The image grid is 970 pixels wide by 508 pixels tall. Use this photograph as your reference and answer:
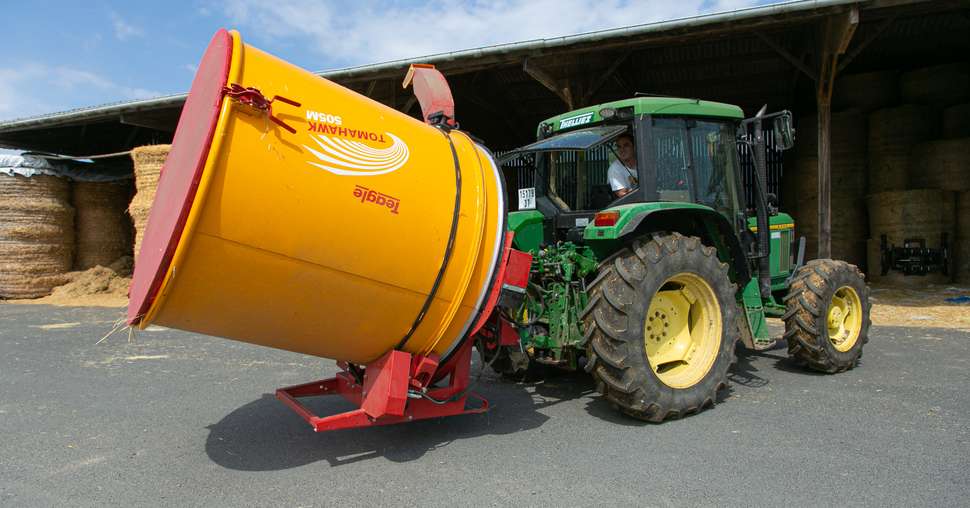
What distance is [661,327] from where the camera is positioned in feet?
13.5

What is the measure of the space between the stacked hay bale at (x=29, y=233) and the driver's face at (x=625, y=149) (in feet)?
40.9

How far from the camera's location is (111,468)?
322 cm

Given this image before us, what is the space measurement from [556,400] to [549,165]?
1.88 meters

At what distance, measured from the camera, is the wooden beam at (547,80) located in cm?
938

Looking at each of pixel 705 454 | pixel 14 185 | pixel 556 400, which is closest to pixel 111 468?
pixel 556 400

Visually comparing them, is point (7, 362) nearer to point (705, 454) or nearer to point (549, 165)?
point (549, 165)

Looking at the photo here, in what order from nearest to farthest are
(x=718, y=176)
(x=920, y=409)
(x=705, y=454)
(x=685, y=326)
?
(x=705, y=454) < (x=920, y=409) < (x=685, y=326) < (x=718, y=176)

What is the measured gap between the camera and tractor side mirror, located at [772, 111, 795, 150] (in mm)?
4410

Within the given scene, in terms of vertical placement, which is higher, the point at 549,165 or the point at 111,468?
the point at 549,165

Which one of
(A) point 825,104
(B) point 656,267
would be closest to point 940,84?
(A) point 825,104

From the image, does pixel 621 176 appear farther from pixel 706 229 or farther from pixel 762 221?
pixel 762 221

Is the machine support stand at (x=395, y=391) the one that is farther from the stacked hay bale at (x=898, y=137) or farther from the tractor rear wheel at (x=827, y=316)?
the stacked hay bale at (x=898, y=137)

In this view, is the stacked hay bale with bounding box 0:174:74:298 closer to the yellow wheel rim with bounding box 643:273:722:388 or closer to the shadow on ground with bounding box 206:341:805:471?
the shadow on ground with bounding box 206:341:805:471

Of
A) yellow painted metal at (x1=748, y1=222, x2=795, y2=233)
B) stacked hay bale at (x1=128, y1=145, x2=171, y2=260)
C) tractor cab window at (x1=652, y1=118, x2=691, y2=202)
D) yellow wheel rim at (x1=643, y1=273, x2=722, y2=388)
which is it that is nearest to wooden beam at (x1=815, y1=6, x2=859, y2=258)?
yellow painted metal at (x1=748, y1=222, x2=795, y2=233)
